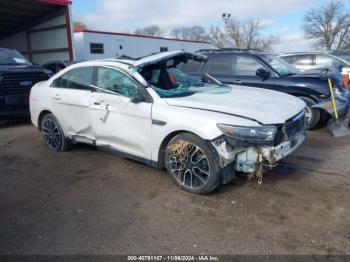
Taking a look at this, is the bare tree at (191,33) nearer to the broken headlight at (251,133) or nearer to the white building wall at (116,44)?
the white building wall at (116,44)

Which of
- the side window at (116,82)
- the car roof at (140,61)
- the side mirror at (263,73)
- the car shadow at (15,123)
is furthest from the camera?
the car shadow at (15,123)

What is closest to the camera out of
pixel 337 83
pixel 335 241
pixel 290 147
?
pixel 335 241

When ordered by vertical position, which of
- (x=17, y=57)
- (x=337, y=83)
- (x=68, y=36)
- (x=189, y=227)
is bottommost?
(x=189, y=227)

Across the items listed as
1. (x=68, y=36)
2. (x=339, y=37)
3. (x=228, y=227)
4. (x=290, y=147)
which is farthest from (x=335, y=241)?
(x=339, y=37)

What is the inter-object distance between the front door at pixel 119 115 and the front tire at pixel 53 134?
99 cm

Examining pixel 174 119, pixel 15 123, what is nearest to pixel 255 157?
pixel 174 119

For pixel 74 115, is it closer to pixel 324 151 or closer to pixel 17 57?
pixel 324 151

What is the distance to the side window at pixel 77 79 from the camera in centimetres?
507

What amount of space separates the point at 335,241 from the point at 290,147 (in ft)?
4.31

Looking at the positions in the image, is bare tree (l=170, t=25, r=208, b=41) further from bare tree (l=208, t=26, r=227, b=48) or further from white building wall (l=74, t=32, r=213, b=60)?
white building wall (l=74, t=32, r=213, b=60)

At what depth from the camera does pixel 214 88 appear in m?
5.05

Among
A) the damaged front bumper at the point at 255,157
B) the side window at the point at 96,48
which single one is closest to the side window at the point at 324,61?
the damaged front bumper at the point at 255,157

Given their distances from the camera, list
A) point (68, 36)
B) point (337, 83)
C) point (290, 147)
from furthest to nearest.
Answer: point (68, 36) < point (337, 83) < point (290, 147)

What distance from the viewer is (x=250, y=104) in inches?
160
